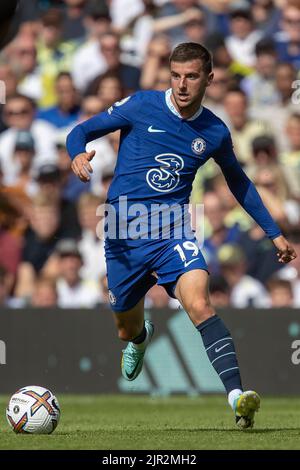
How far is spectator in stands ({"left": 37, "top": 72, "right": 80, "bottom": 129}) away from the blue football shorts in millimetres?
5936

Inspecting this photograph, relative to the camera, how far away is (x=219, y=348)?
23.3 ft

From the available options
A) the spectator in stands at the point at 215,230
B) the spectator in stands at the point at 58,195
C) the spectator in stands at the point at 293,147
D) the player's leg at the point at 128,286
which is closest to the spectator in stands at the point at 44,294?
the spectator in stands at the point at 58,195

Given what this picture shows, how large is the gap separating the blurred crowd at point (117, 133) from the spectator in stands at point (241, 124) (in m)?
0.01

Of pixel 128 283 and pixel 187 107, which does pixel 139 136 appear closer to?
pixel 187 107

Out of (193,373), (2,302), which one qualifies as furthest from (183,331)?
(2,302)

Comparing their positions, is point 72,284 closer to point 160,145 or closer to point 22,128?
point 22,128

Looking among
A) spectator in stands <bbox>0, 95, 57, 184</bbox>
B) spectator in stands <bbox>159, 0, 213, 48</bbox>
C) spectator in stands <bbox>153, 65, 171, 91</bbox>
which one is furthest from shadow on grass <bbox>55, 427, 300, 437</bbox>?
spectator in stands <bbox>159, 0, 213, 48</bbox>

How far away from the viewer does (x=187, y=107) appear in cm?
764

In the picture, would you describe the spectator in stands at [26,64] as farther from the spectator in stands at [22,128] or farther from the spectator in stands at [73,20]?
the spectator in stands at [73,20]

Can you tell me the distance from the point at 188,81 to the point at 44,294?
18.2 ft

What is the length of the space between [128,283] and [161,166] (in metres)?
0.97

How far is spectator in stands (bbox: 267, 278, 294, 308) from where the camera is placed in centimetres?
1223

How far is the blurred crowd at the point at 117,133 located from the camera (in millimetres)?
12516

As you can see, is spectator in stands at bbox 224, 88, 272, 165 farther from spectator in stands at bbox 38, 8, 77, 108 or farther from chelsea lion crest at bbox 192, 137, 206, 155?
chelsea lion crest at bbox 192, 137, 206, 155
